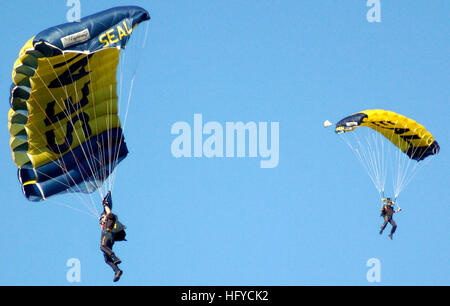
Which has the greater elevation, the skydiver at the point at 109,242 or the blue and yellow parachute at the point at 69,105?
A: the blue and yellow parachute at the point at 69,105

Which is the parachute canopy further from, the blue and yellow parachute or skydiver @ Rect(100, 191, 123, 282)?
skydiver @ Rect(100, 191, 123, 282)

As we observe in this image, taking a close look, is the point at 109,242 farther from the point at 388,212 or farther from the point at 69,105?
the point at 388,212

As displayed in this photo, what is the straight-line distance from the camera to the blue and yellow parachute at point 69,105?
25.1m

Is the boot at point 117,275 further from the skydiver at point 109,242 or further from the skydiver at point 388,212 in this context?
the skydiver at point 388,212

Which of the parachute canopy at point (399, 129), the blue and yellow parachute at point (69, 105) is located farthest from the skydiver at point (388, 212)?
the blue and yellow parachute at point (69, 105)

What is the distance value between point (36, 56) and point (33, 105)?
5.70 feet

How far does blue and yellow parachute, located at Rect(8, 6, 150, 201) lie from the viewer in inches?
989

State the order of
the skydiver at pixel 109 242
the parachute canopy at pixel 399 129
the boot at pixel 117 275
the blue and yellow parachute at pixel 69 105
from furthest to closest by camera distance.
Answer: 1. the parachute canopy at pixel 399 129
2. the skydiver at pixel 109 242
3. the blue and yellow parachute at pixel 69 105
4. the boot at pixel 117 275

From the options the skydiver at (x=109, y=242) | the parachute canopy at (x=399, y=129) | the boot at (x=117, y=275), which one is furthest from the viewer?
the parachute canopy at (x=399, y=129)

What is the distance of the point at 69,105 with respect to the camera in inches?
1069
